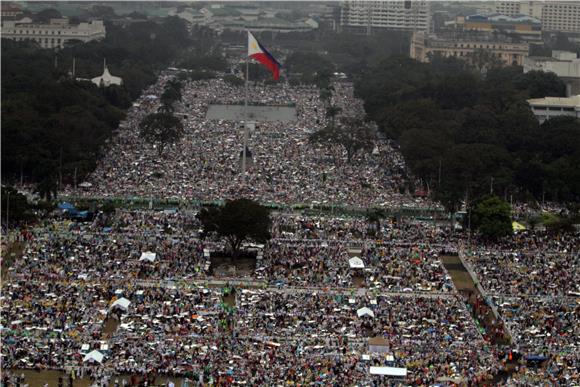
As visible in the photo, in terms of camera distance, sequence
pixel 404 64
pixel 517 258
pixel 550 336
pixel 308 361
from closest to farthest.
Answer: pixel 308 361 → pixel 550 336 → pixel 517 258 → pixel 404 64

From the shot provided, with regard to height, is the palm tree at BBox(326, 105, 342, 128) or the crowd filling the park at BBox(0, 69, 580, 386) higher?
the crowd filling the park at BBox(0, 69, 580, 386)

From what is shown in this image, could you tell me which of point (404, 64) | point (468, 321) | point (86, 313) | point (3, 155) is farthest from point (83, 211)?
point (404, 64)

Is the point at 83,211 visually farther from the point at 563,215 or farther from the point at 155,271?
the point at 563,215

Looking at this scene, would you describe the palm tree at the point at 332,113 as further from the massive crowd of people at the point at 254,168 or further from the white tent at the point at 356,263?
the white tent at the point at 356,263

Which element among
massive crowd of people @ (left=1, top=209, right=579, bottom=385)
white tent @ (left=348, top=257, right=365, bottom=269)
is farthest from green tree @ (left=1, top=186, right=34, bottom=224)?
white tent @ (left=348, top=257, right=365, bottom=269)

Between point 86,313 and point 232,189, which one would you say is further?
point 232,189

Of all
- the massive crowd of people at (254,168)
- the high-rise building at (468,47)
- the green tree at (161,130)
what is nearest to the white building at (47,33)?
the high-rise building at (468,47)

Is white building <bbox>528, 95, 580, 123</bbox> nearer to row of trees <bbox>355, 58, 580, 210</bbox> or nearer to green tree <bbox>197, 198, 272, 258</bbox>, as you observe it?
row of trees <bbox>355, 58, 580, 210</bbox>
